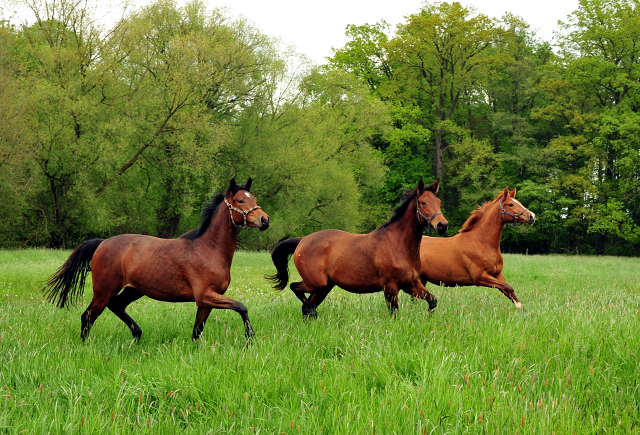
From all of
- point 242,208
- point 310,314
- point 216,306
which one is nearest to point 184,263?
point 216,306

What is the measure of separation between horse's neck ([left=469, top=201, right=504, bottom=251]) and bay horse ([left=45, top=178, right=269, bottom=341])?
506 centimetres

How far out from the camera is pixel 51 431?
3.43 m

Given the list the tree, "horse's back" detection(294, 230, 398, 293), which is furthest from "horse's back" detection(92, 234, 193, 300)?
the tree

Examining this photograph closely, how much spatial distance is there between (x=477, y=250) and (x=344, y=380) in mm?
6049

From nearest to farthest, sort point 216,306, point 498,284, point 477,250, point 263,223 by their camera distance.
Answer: point 216,306
point 263,223
point 498,284
point 477,250

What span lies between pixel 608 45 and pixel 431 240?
3947cm

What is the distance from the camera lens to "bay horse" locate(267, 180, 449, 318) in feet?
24.8

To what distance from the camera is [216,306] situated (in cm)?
605

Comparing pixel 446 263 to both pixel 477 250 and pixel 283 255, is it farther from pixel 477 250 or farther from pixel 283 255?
pixel 283 255

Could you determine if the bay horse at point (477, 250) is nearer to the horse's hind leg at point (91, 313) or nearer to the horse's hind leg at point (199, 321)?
the horse's hind leg at point (199, 321)

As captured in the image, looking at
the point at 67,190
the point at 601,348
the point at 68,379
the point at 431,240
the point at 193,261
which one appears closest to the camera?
the point at 68,379

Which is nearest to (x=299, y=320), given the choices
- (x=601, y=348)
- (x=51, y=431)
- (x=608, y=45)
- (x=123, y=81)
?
(x=601, y=348)

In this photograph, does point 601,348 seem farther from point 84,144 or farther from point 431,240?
point 84,144

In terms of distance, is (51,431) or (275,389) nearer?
(51,431)
